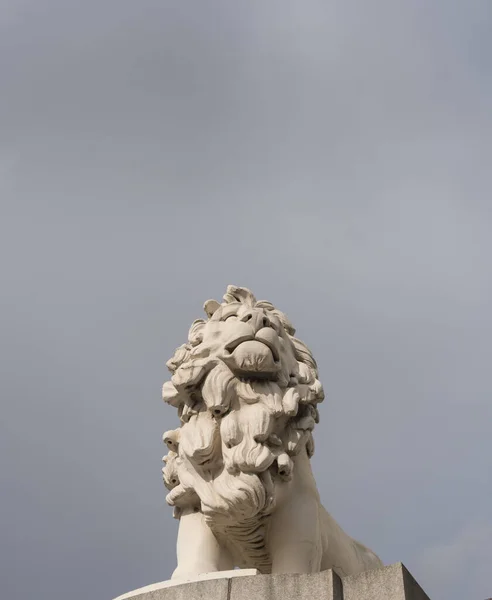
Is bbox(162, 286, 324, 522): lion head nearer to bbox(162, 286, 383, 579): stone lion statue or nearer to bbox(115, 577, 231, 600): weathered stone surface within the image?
bbox(162, 286, 383, 579): stone lion statue

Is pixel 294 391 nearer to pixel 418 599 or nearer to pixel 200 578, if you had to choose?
pixel 200 578

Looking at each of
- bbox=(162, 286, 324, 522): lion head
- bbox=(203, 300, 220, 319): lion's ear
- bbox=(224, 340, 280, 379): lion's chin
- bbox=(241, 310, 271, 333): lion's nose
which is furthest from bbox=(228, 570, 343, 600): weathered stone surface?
bbox=(203, 300, 220, 319): lion's ear

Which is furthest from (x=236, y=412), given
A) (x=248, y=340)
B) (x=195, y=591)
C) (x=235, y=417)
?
(x=195, y=591)

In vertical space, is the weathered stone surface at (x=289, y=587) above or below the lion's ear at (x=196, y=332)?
below

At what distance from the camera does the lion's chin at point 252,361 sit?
712 centimetres

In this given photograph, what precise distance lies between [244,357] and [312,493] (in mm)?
1111

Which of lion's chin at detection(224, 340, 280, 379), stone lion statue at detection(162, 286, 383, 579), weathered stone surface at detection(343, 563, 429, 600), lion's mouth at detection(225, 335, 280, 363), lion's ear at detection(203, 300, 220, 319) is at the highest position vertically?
lion's ear at detection(203, 300, 220, 319)

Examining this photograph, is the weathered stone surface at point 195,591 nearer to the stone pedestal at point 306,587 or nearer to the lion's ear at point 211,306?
the stone pedestal at point 306,587

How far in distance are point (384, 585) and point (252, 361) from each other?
214 cm

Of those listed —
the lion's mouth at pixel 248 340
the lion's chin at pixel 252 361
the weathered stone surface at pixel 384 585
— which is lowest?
the weathered stone surface at pixel 384 585

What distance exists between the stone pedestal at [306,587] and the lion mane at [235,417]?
3.07 feet

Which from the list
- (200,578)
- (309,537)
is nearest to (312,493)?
(309,537)

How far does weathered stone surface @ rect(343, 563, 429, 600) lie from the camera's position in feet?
17.6

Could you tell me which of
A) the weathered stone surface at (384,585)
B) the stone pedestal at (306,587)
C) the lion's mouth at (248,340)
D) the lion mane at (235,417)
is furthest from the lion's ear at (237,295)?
the weathered stone surface at (384,585)
